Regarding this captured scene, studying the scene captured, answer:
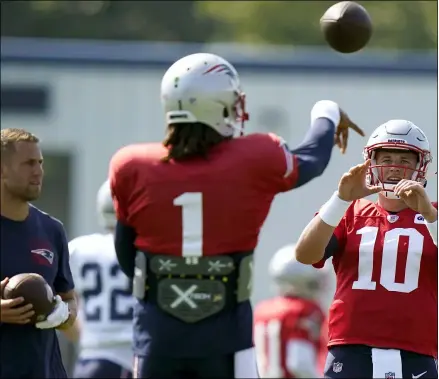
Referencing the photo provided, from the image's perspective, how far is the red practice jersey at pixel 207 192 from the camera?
6133mm

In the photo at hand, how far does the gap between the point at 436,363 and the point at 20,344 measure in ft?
5.94

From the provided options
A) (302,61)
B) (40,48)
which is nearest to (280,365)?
(302,61)

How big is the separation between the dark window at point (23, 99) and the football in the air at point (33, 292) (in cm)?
1219

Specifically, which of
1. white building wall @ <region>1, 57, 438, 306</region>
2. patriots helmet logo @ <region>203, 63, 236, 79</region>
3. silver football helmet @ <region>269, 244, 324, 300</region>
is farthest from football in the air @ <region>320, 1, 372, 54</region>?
white building wall @ <region>1, 57, 438, 306</region>

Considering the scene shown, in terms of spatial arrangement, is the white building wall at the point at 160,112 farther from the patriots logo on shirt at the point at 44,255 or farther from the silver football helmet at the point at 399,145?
the patriots logo on shirt at the point at 44,255

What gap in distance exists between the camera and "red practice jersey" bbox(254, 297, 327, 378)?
10.8 m

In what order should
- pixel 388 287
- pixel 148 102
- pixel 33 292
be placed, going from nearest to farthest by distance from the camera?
pixel 33 292
pixel 388 287
pixel 148 102

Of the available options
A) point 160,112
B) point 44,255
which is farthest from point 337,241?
point 160,112

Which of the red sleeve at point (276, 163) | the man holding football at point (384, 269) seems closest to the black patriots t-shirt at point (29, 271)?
the red sleeve at point (276, 163)

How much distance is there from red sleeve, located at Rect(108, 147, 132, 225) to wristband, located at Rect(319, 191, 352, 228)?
2.75ft

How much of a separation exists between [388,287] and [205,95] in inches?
45.0

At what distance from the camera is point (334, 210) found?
6.18 metres

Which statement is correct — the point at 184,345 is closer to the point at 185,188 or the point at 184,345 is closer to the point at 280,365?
the point at 185,188

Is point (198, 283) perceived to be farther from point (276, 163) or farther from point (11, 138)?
point (11, 138)
